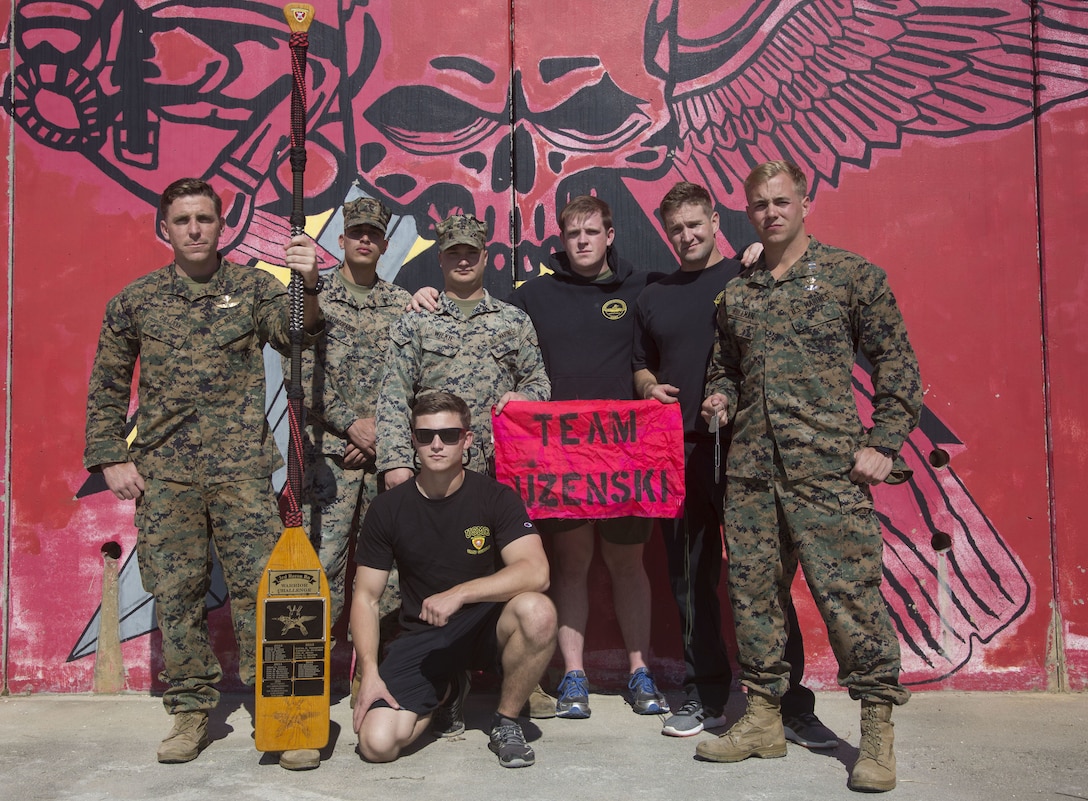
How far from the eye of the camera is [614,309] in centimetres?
457

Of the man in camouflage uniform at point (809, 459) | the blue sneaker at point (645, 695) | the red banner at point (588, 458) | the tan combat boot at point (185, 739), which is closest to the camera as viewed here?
the man in camouflage uniform at point (809, 459)

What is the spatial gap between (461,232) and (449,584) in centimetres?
160

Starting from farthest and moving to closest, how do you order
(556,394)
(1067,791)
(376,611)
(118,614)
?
(118,614), (556,394), (376,611), (1067,791)

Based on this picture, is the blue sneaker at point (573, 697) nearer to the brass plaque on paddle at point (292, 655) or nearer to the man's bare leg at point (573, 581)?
the man's bare leg at point (573, 581)

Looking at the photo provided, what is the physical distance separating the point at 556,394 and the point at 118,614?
265 cm

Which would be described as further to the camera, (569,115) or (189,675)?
(569,115)

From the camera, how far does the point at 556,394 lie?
459cm

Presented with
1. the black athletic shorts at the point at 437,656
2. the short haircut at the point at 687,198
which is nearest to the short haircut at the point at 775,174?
the short haircut at the point at 687,198

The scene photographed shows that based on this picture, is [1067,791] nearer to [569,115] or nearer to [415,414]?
[415,414]

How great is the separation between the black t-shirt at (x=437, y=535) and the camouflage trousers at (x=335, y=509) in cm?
54

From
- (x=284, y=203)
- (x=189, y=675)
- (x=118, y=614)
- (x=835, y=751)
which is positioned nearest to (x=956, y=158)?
(x=835, y=751)

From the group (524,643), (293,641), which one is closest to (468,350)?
(524,643)

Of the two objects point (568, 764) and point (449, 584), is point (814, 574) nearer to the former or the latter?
point (568, 764)

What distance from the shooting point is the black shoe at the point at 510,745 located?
3.71 metres
